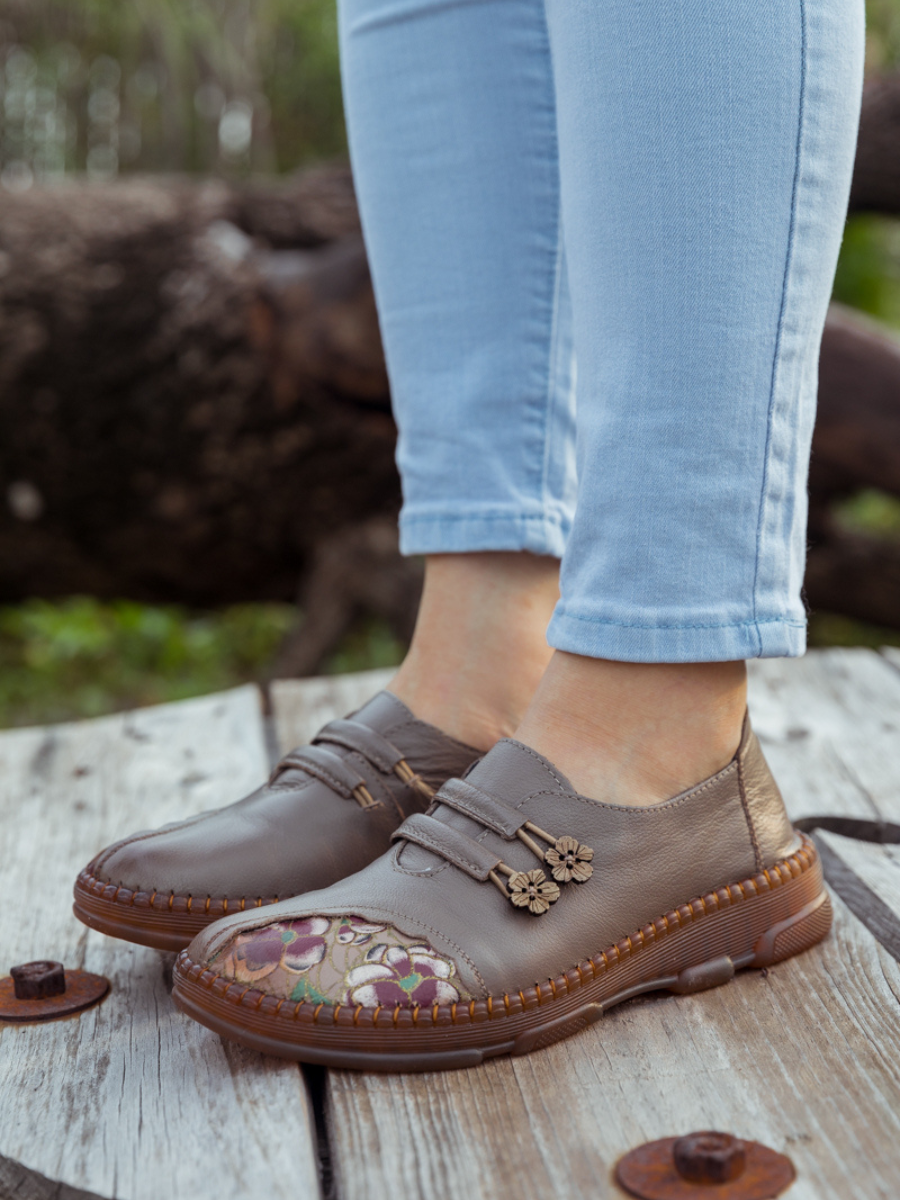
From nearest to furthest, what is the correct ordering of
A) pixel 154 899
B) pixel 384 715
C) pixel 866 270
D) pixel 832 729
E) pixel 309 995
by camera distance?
pixel 309 995
pixel 154 899
pixel 384 715
pixel 832 729
pixel 866 270

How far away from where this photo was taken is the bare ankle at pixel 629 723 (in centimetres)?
78

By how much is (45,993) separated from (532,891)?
386mm

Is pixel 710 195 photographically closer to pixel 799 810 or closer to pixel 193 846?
pixel 193 846

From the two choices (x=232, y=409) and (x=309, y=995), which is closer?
(x=309, y=995)

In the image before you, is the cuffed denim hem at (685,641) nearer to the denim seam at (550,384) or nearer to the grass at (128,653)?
the denim seam at (550,384)

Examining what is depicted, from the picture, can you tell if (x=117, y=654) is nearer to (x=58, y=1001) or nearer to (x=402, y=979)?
(x=58, y=1001)

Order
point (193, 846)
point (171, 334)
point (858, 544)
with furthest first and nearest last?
point (858, 544) → point (171, 334) → point (193, 846)

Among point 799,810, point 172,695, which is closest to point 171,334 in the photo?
point 172,695

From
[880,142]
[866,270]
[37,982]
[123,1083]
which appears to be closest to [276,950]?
[123,1083]

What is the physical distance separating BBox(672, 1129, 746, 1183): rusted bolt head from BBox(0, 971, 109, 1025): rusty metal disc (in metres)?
0.46

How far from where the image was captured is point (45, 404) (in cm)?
233

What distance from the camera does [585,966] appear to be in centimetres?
76

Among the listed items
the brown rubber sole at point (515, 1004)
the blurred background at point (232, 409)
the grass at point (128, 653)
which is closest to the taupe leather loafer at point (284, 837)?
the brown rubber sole at point (515, 1004)

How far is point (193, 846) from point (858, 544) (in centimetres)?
217
